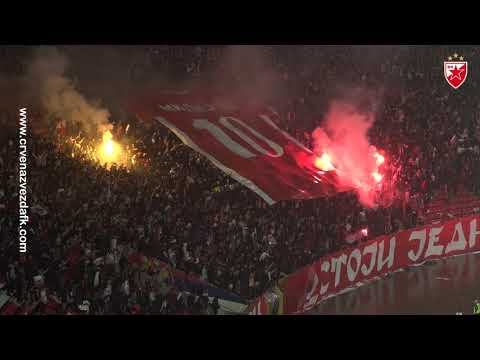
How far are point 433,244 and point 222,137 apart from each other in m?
2.10

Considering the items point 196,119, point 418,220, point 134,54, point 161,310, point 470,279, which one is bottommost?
A: point 161,310

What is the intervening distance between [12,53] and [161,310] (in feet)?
8.14

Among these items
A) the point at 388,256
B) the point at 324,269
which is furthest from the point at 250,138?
the point at 388,256

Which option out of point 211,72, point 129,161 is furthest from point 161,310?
point 211,72

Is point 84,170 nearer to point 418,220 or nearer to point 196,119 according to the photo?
point 196,119

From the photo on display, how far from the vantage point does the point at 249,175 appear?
6023mm

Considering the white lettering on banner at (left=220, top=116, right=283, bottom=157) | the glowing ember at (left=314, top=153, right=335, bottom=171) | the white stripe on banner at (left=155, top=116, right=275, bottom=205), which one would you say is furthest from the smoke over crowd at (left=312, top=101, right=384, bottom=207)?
the white stripe on banner at (left=155, top=116, right=275, bottom=205)

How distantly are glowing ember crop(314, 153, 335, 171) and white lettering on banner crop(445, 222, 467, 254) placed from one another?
1.23 metres

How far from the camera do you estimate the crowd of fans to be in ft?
18.9

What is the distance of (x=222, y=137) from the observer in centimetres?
607

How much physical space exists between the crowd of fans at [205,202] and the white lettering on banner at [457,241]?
0.34 m

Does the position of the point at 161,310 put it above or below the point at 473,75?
below

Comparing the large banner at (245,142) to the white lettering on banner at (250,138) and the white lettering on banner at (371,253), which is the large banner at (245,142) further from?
the white lettering on banner at (371,253)

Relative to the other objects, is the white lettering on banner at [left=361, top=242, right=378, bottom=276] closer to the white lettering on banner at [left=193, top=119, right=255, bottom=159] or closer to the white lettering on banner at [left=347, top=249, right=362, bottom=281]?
the white lettering on banner at [left=347, top=249, right=362, bottom=281]
